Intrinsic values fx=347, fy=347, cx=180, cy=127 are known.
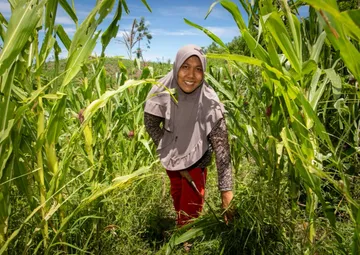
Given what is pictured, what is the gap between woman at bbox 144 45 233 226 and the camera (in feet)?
5.42

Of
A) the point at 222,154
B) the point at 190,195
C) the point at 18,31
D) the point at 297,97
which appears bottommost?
the point at 190,195

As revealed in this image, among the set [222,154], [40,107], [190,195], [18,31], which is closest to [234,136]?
[222,154]

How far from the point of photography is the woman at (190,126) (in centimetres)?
165

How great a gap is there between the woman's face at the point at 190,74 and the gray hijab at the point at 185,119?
A: 39 millimetres

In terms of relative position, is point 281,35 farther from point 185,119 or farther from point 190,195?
point 190,195

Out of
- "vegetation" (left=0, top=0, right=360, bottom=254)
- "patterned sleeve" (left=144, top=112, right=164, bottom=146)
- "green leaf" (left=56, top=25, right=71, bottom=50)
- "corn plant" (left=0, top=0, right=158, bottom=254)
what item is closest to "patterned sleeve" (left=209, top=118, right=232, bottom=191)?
"vegetation" (left=0, top=0, right=360, bottom=254)

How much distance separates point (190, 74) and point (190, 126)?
265 mm

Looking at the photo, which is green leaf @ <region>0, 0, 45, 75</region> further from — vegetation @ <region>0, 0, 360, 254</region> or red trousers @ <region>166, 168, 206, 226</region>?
red trousers @ <region>166, 168, 206, 226</region>

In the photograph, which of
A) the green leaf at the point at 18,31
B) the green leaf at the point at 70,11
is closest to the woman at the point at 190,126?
the green leaf at the point at 70,11

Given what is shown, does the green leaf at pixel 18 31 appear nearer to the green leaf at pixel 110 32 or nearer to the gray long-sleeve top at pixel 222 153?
the green leaf at pixel 110 32

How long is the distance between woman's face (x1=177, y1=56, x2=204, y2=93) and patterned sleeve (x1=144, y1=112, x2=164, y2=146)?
0.28 m

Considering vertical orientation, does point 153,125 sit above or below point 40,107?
below

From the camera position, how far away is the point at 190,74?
1.64 meters

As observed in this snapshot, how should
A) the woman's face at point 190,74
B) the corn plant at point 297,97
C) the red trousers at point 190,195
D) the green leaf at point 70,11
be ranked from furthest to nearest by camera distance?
the red trousers at point 190,195, the woman's face at point 190,74, the green leaf at point 70,11, the corn plant at point 297,97
